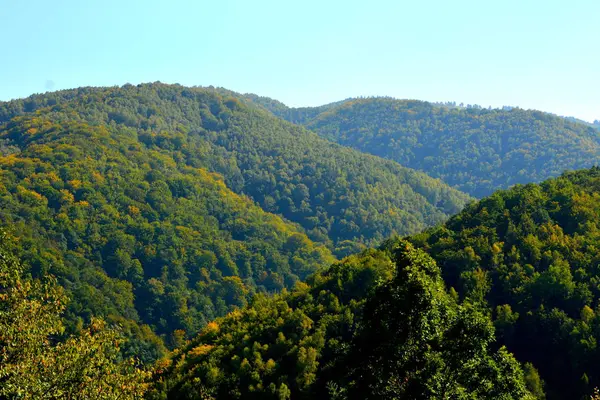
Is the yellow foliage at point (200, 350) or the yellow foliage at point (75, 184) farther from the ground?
the yellow foliage at point (75, 184)

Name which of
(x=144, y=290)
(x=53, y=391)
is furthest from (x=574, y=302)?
(x=144, y=290)

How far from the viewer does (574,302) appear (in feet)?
193

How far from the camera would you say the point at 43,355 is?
80.1 ft

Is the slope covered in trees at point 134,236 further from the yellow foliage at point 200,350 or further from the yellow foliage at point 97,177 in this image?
the yellow foliage at point 200,350

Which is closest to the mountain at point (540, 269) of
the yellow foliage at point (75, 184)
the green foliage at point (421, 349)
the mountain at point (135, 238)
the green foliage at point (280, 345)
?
the green foliage at point (280, 345)

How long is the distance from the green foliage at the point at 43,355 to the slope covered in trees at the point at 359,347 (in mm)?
10288

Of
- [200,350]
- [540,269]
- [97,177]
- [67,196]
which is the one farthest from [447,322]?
[97,177]

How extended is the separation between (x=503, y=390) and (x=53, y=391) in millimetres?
→ 17991

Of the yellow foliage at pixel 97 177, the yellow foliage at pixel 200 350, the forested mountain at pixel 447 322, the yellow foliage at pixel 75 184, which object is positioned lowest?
the yellow foliage at pixel 200 350

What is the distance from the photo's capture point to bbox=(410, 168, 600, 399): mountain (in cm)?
5375

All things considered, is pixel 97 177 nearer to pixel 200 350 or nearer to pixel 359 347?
pixel 200 350

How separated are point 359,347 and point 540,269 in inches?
1966

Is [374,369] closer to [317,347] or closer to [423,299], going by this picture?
[423,299]

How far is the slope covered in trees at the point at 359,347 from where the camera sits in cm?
2114
